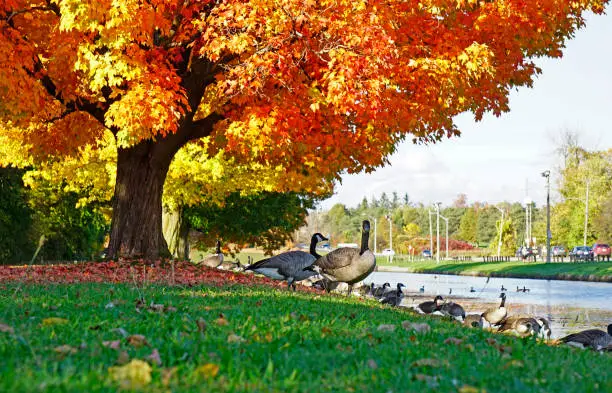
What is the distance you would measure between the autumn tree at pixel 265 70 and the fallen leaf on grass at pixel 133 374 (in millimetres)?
10883

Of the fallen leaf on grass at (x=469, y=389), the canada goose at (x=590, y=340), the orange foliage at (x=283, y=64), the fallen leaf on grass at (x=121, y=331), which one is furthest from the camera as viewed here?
the orange foliage at (x=283, y=64)

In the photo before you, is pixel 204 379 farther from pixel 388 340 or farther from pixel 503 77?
pixel 503 77

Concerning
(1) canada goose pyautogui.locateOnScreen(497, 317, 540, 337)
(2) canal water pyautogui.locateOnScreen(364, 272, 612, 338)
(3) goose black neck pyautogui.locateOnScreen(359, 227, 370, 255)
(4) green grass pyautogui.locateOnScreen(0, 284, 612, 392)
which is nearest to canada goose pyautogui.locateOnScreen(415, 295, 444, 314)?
(3) goose black neck pyautogui.locateOnScreen(359, 227, 370, 255)

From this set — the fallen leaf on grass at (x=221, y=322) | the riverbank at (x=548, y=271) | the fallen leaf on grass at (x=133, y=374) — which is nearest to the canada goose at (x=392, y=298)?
the fallen leaf on grass at (x=221, y=322)

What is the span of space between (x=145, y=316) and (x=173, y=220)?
2808 centimetres

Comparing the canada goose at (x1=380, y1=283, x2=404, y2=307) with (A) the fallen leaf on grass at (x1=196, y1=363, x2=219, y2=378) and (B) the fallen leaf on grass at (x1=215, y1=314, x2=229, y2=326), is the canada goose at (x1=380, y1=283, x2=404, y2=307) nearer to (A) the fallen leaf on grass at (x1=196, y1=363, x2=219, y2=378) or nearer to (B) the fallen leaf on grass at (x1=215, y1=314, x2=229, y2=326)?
(B) the fallen leaf on grass at (x1=215, y1=314, x2=229, y2=326)

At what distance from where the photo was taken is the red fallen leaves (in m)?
16.1

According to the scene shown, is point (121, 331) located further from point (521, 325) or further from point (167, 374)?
point (521, 325)

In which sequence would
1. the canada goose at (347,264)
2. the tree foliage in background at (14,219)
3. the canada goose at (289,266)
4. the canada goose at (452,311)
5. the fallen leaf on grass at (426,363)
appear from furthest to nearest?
the tree foliage in background at (14,219) < the canada goose at (452,311) < the canada goose at (289,266) < the canada goose at (347,264) < the fallen leaf on grass at (426,363)

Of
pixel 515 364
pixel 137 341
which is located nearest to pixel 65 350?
pixel 137 341

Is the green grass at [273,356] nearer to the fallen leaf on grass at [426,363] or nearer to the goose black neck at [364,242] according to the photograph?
the fallen leaf on grass at [426,363]

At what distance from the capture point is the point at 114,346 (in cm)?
596

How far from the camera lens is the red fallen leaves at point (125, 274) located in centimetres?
1608

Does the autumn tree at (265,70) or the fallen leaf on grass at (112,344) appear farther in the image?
the autumn tree at (265,70)
